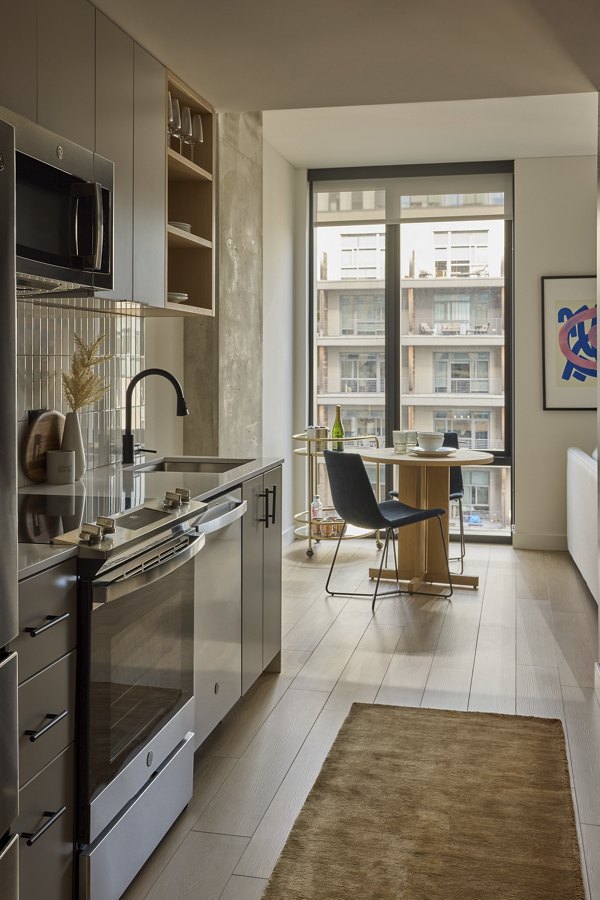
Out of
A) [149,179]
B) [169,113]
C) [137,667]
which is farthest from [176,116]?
[137,667]

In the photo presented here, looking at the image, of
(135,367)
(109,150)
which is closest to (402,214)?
(135,367)

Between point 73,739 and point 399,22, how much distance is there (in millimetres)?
2284

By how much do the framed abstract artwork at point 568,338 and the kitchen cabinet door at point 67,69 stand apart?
4.61 meters

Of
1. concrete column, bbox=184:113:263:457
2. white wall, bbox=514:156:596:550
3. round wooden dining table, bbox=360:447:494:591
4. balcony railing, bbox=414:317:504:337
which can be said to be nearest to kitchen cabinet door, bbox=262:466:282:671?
concrete column, bbox=184:113:263:457

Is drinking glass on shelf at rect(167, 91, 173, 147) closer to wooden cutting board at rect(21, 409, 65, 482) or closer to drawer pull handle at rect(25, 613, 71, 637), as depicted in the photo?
wooden cutting board at rect(21, 409, 65, 482)

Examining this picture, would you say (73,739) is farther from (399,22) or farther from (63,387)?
(399,22)

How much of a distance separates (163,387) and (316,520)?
255 centimetres

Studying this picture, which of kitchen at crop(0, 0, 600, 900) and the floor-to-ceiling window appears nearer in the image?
kitchen at crop(0, 0, 600, 900)

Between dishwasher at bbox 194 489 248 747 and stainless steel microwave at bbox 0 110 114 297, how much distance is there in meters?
0.81

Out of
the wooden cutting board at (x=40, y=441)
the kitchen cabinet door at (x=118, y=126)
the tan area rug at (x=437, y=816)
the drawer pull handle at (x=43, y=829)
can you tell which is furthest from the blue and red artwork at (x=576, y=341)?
the drawer pull handle at (x=43, y=829)

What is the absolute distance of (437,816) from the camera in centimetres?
254

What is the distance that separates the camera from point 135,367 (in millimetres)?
3781

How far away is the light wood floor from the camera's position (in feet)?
7.75

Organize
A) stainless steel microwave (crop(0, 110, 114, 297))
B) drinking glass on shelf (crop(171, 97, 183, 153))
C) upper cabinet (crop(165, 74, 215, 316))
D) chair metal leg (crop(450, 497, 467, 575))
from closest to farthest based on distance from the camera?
stainless steel microwave (crop(0, 110, 114, 297)), drinking glass on shelf (crop(171, 97, 183, 153)), upper cabinet (crop(165, 74, 215, 316)), chair metal leg (crop(450, 497, 467, 575))
